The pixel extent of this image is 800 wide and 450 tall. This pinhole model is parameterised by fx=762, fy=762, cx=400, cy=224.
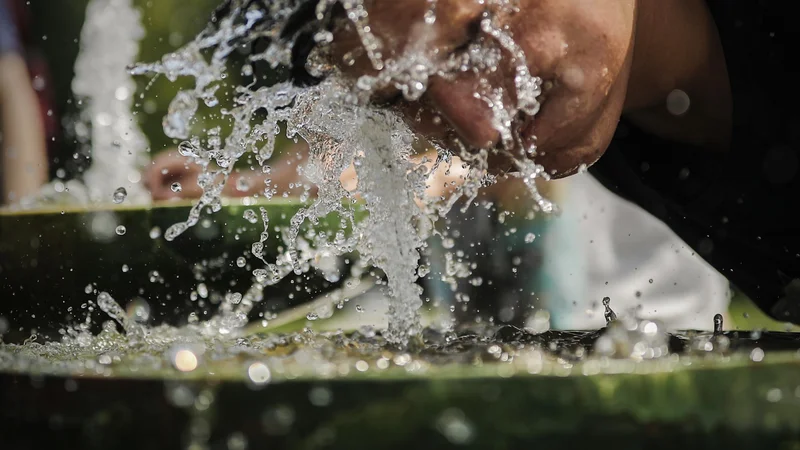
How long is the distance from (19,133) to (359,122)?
1.33 metres

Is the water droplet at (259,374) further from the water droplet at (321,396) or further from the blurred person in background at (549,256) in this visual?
the blurred person in background at (549,256)

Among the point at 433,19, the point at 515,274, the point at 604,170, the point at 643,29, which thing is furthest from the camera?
the point at 515,274

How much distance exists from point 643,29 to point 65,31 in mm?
1669

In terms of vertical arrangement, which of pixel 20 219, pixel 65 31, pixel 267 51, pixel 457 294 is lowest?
pixel 457 294

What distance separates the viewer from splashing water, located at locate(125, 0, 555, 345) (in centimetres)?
46

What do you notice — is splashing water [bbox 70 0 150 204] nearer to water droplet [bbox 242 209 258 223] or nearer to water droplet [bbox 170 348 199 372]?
water droplet [bbox 242 209 258 223]

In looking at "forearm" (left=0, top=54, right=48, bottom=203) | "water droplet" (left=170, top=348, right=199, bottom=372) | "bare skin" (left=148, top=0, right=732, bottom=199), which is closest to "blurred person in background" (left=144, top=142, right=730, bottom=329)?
"bare skin" (left=148, top=0, right=732, bottom=199)

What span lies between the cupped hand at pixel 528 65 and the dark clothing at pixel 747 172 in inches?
6.5

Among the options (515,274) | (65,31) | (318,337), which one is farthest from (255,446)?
(65,31)

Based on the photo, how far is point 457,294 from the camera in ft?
3.05

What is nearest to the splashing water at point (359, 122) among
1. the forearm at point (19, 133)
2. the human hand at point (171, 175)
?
the human hand at point (171, 175)

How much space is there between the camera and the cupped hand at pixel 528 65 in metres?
0.44

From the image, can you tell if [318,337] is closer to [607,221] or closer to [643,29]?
[643,29]

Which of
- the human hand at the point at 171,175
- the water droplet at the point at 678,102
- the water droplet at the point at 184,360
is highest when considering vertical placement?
the water droplet at the point at 678,102
